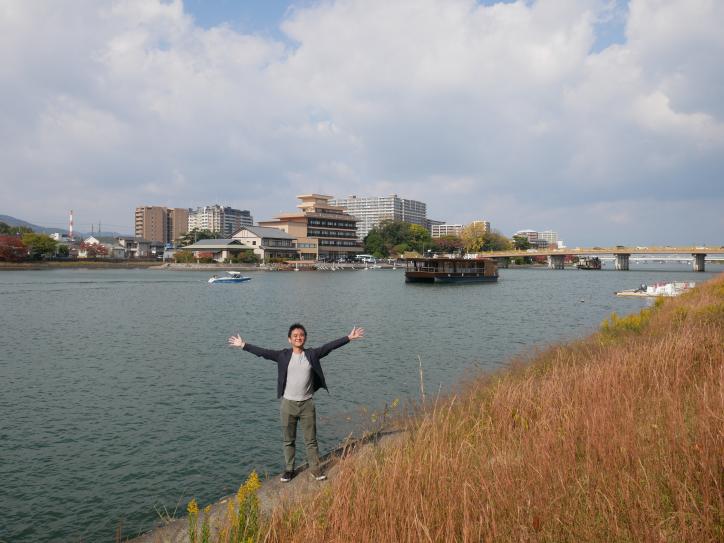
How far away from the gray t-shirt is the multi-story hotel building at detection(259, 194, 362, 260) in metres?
127

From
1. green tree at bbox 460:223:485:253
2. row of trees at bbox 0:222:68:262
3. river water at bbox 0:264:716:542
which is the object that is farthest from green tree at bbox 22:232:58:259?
green tree at bbox 460:223:485:253

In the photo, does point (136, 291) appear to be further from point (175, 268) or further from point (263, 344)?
point (175, 268)

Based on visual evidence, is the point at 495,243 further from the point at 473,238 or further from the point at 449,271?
the point at 449,271

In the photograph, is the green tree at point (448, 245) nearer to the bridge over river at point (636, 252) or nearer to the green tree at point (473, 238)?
the green tree at point (473, 238)

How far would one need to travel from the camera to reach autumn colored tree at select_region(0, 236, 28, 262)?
101m

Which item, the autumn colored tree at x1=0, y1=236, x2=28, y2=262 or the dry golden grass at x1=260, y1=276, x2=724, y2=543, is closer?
the dry golden grass at x1=260, y1=276, x2=724, y2=543

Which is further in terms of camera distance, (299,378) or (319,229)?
(319,229)

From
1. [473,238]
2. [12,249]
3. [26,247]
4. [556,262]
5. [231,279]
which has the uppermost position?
[473,238]

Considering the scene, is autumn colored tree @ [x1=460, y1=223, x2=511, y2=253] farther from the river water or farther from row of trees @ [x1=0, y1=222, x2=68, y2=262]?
the river water

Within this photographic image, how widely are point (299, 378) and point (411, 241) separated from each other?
14447 centimetres

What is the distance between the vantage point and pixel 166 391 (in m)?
15.5

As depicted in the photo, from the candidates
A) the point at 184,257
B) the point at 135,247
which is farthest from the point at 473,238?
the point at 135,247

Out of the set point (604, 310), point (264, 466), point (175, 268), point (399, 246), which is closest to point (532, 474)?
point (264, 466)

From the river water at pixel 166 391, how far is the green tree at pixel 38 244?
3199 inches
